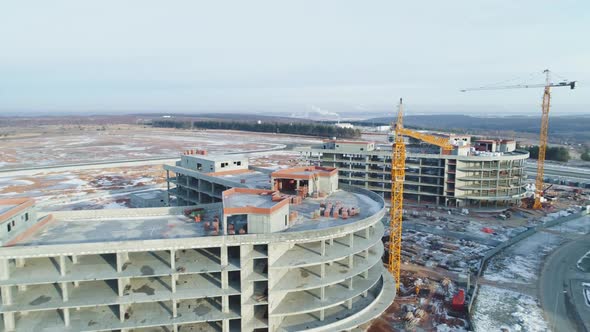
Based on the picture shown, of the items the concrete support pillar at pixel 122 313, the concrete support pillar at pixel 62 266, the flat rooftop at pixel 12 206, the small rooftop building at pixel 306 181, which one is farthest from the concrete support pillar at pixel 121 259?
the small rooftop building at pixel 306 181

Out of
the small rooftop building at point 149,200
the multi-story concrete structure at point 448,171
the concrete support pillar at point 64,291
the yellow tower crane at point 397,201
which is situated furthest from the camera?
the multi-story concrete structure at point 448,171

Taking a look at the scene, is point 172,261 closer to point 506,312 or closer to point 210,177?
point 210,177

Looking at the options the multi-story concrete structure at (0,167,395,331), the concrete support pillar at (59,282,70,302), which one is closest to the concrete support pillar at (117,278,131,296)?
the multi-story concrete structure at (0,167,395,331)

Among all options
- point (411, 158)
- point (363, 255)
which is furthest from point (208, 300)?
point (411, 158)

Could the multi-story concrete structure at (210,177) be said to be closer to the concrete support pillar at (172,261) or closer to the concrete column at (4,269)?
the concrete support pillar at (172,261)

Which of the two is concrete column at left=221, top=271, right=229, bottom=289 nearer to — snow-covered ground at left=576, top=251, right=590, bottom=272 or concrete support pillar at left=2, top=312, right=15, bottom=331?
concrete support pillar at left=2, top=312, right=15, bottom=331
